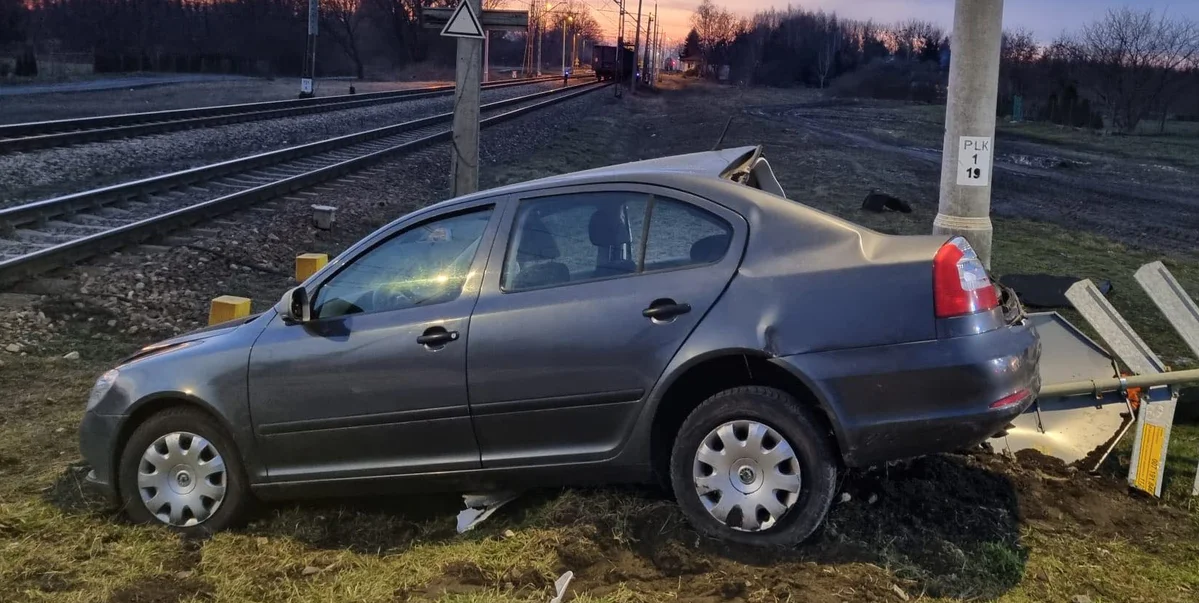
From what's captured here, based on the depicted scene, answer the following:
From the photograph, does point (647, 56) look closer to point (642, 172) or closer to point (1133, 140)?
point (1133, 140)

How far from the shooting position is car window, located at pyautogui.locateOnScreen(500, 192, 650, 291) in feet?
14.7

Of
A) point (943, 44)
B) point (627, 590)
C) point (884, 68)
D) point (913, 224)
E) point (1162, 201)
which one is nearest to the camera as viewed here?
point (627, 590)

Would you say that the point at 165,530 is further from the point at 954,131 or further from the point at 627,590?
the point at 954,131

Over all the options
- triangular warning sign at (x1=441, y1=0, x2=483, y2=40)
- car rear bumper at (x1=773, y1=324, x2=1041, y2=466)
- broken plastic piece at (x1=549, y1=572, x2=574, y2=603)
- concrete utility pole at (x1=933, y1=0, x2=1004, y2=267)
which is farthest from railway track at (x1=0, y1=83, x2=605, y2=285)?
car rear bumper at (x1=773, y1=324, x2=1041, y2=466)

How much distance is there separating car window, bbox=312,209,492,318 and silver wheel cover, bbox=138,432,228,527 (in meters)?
0.86

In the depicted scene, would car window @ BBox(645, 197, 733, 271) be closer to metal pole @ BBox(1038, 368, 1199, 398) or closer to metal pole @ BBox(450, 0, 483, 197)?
metal pole @ BBox(1038, 368, 1199, 398)

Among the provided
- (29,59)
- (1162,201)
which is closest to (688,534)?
(1162,201)

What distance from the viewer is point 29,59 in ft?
138

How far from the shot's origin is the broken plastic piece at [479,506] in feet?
15.6

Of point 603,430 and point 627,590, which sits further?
point 603,430

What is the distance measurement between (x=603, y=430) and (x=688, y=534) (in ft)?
1.76

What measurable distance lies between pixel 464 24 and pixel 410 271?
655 centimetres

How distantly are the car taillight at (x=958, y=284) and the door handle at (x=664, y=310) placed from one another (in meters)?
0.95

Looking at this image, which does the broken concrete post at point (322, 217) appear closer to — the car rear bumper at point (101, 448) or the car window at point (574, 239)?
the car rear bumper at point (101, 448)
